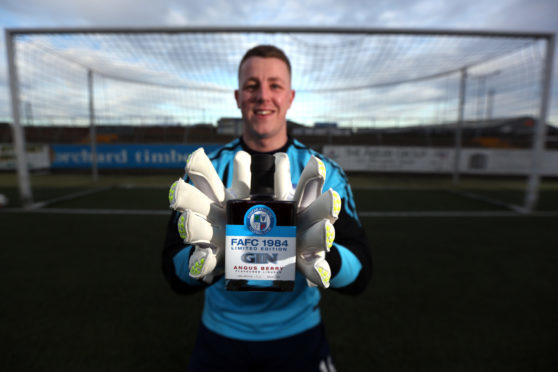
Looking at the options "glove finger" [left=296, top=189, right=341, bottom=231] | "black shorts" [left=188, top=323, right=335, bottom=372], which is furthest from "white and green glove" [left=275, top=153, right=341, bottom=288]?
"black shorts" [left=188, top=323, right=335, bottom=372]

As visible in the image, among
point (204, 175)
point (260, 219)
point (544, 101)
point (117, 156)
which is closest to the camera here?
point (260, 219)

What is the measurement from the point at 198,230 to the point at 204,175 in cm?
15

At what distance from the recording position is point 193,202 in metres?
0.78

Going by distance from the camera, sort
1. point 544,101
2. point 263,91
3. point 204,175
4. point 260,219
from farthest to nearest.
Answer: point 544,101, point 263,91, point 204,175, point 260,219

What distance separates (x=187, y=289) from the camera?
1047mm

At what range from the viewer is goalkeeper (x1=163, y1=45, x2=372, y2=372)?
32.7 inches

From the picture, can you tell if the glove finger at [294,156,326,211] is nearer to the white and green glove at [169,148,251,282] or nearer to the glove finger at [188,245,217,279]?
the white and green glove at [169,148,251,282]

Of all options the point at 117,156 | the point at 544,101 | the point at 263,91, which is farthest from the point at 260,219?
the point at 117,156

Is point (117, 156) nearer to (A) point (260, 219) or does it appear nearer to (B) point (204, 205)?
(B) point (204, 205)

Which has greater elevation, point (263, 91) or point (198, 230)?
point (263, 91)

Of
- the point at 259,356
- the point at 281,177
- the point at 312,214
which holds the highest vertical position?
the point at 281,177

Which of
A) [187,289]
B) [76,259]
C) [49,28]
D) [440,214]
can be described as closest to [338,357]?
[187,289]

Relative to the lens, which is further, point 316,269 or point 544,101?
point 544,101

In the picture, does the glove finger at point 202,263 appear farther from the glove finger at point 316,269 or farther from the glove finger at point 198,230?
the glove finger at point 316,269
